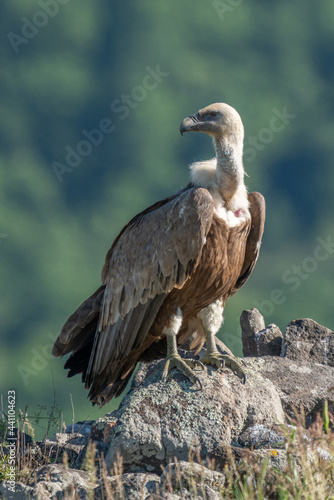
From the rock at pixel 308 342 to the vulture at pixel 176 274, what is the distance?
1897 mm

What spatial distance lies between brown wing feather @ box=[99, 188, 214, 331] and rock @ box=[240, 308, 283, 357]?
343 cm

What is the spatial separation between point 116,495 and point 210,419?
1.97m

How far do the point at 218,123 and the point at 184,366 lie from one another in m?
2.91

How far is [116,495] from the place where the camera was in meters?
5.92

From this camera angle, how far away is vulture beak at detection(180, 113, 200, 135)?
9133 millimetres

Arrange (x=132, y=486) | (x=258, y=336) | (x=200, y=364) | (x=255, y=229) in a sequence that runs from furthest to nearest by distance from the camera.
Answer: (x=258, y=336), (x=255, y=229), (x=200, y=364), (x=132, y=486)

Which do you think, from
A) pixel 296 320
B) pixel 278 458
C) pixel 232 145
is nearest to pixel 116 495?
pixel 278 458

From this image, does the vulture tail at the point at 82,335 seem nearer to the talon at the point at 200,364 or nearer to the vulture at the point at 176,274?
the vulture at the point at 176,274

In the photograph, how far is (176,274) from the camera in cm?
865

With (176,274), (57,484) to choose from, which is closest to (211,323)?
(176,274)

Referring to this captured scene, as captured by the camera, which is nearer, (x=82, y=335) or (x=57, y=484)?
(x=57, y=484)

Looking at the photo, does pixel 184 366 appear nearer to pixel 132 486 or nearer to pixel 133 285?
pixel 133 285

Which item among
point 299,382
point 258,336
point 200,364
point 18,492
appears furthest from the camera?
point 258,336

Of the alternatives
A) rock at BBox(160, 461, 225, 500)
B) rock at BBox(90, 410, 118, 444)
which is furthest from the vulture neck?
rock at BBox(160, 461, 225, 500)
